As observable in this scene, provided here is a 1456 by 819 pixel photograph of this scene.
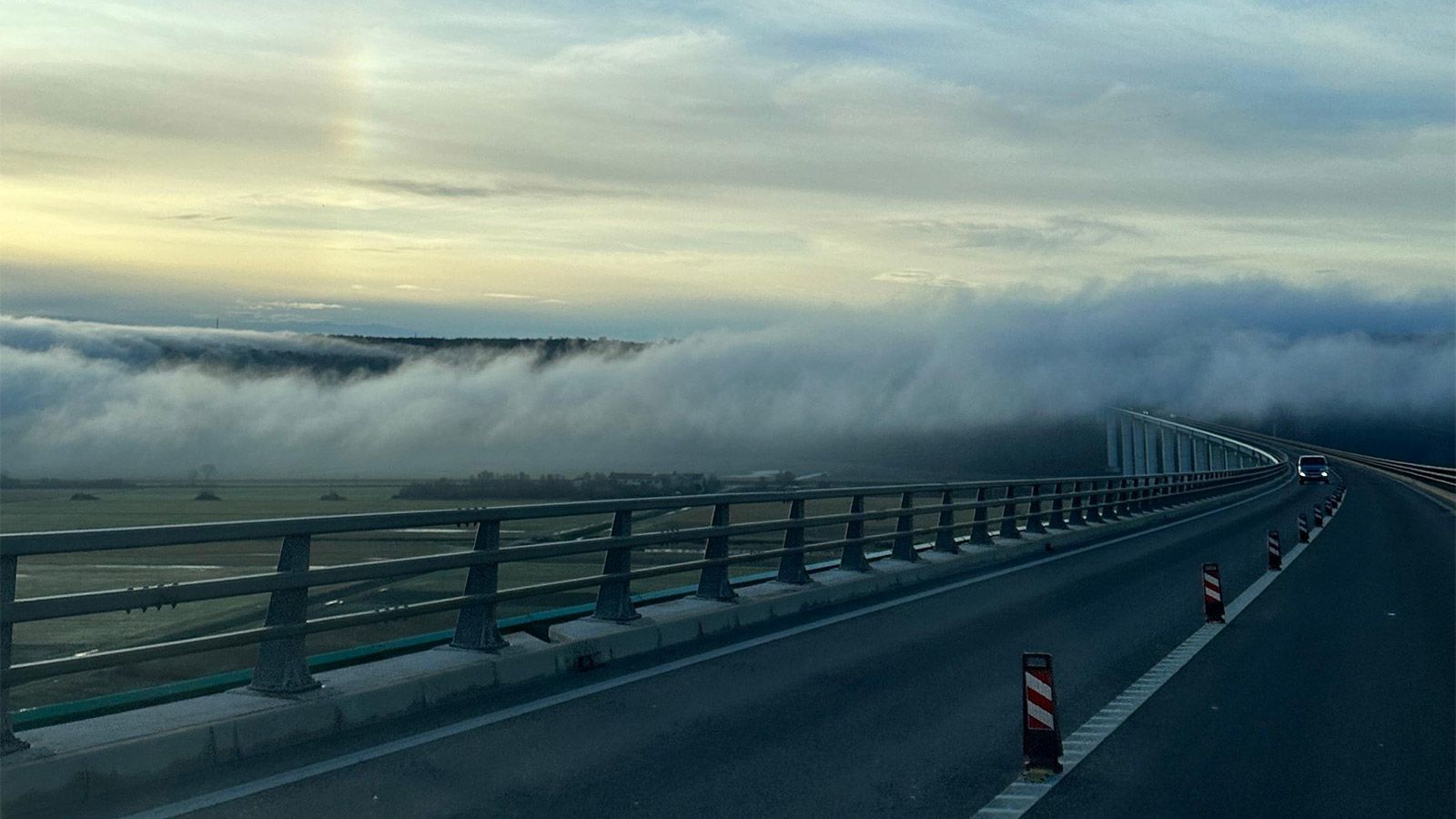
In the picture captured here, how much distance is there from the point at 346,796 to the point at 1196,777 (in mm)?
4662

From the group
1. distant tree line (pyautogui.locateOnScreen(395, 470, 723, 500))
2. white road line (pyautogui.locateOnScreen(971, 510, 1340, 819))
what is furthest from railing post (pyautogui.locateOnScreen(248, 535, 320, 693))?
distant tree line (pyautogui.locateOnScreen(395, 470, 723, 500))

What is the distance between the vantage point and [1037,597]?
1700 cm

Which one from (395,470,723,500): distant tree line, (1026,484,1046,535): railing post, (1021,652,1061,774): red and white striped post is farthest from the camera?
(395,470,723,500): distant tree line

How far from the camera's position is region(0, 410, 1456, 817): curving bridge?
6.88 meters

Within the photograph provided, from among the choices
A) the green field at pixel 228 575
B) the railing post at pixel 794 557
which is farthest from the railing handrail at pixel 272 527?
the green field at pixel 228 575

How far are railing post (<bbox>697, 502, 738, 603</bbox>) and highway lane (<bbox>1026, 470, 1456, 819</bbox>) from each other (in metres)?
4.52

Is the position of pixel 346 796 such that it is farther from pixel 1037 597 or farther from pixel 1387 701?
pixel 1037 597

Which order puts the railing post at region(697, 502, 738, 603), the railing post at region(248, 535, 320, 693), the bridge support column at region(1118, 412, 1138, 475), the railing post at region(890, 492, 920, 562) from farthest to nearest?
1. the bridge support column at region(1118, 412, 1138, 475)
2. the railing post at region(890, 492, 920, 562)
3. the railing post at region(697, 502, 738, 603)
4. the railing post at region(248, 535, 320, 693)

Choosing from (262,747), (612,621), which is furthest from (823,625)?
(262,747)

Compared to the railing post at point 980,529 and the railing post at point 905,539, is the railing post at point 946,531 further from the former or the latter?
the railing post at point 980,529

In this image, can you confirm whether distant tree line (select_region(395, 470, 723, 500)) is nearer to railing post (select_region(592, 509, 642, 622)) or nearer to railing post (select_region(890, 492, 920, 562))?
railing post (select_region(890, 492, 920, 562))

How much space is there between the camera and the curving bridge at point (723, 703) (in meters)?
6.88

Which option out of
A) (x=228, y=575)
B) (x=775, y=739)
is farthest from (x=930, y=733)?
(x=228, y=575)

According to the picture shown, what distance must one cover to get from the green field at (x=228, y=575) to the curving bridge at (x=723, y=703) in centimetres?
1065
